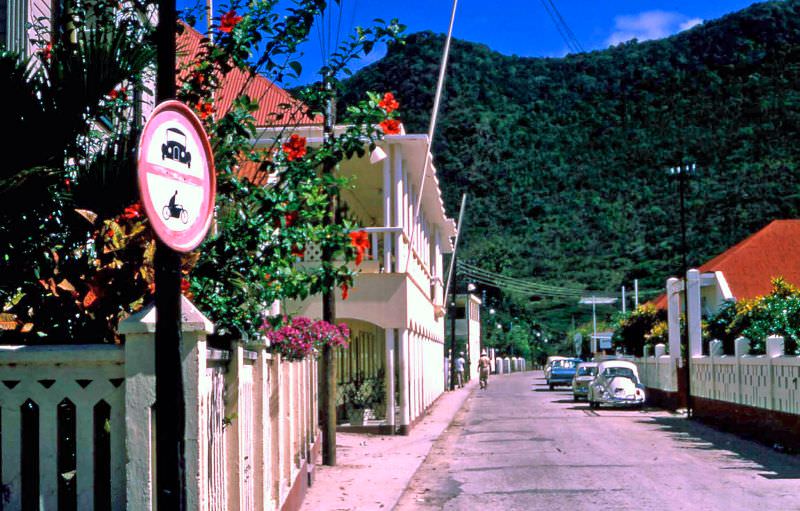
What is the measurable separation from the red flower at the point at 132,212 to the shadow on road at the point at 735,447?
11.1m

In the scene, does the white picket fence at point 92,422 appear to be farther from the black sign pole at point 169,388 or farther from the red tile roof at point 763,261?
the red tile roof at point 763,261

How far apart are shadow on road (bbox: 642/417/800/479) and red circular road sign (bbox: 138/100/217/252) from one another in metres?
12.3

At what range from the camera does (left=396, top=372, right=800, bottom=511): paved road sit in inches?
516

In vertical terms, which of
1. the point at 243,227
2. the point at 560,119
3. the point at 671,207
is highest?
the point at 560,119

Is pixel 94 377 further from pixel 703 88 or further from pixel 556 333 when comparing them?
pixel 556 333

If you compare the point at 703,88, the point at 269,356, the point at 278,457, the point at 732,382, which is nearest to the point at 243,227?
the point at 269,356

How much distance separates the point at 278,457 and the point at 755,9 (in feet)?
373

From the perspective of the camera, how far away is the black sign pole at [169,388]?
18.0ft

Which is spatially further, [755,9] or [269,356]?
[755,9]

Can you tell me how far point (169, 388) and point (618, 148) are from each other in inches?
3970

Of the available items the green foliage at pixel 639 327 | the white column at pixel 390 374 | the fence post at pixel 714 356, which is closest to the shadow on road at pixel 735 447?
the fence post at pixel 714 356

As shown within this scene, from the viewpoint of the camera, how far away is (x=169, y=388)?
561cm

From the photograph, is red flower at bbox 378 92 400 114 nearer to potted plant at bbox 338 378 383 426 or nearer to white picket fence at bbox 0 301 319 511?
white picket fence at bbox 0 301 319 511

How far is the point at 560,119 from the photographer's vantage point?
114 metres
